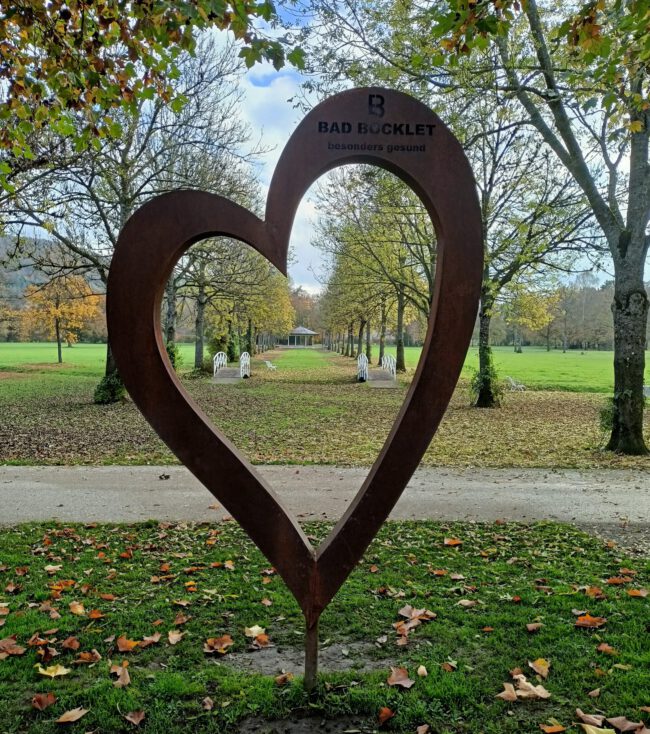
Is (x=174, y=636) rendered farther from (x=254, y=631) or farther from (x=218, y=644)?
(x=254, y=631)

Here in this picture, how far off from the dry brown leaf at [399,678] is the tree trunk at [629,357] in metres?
8.06

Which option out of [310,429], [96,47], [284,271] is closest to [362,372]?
[310,429]

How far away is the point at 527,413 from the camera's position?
1606cm

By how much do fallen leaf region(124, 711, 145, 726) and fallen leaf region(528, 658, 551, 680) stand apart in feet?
7.46

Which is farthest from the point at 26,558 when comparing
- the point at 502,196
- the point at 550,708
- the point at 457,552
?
the point at 502,196

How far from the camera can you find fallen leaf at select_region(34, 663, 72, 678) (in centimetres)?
327

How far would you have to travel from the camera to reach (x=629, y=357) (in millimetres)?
9617

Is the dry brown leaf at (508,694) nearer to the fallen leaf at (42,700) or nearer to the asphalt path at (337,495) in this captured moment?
the fallen leaf at (42,700)

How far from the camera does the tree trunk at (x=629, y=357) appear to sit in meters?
9.48

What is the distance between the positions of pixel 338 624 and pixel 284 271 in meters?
2.62

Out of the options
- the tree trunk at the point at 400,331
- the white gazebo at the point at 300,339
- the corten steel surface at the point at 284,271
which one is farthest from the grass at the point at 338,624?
the white gazebo at the point at 300,339

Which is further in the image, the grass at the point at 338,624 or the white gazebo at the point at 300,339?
the white gazebo at the point at 300,339

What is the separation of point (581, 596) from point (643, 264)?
7.18 m

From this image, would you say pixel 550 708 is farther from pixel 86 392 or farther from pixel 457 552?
pixel 86 392
